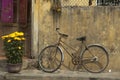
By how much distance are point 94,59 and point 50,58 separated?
4.45 ft

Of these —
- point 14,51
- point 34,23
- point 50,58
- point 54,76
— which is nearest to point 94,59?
point 50,58

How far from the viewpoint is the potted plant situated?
10695 millimetres

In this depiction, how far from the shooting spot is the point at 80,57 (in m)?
11.3

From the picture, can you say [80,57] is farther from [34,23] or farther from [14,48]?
[14,48]

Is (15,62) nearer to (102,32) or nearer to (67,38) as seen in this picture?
(67,38)

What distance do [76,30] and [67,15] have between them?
54 cm

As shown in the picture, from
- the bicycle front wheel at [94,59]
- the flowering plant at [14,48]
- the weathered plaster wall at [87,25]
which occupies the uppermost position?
the weathered plaster wall at [87,25]

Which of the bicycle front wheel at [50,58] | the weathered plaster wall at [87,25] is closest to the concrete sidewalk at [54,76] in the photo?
the bicycle front wheel at [50,58]

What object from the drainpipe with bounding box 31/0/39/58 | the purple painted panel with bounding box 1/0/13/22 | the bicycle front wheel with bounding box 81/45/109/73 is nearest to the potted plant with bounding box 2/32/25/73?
the drainpipe with bounding box 31/0/39/58

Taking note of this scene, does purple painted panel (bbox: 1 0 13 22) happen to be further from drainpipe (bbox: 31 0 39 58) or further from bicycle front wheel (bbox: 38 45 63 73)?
bicycle front wheel (bbox: 38 45 63 73)

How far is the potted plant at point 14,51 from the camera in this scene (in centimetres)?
1070

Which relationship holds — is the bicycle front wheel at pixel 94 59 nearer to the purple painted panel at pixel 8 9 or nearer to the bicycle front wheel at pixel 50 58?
the bicycle front wheel at pixel 50 58

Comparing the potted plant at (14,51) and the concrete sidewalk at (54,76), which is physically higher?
the potted plant at (14,51)

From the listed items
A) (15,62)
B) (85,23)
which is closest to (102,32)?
(85,23)
